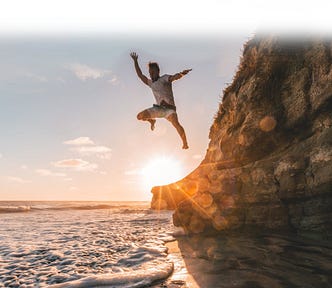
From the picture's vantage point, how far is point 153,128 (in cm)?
830

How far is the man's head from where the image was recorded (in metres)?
8.14

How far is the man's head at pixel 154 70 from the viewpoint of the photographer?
8.14m

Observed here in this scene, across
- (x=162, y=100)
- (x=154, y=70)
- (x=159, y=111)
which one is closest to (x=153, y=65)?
(x=154, y=70)

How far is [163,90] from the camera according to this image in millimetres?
7836

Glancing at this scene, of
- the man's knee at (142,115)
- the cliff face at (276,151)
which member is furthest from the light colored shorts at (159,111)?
the cliff face at (276,151)

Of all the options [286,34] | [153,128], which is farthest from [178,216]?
[286,34]

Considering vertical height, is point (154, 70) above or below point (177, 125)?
above

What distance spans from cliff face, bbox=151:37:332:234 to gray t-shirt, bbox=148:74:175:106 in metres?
2.71

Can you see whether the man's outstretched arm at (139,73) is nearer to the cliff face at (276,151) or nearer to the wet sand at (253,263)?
the cliff face at (276,151)

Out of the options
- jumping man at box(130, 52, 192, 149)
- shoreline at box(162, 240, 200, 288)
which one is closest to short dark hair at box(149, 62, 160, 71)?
jumping man at box(130, 52, 192, 149)

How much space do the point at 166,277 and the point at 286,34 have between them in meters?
7.89

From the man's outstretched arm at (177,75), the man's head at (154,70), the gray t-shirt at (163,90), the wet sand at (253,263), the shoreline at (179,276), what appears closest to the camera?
the wet sand at (253,263)

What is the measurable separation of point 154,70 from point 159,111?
58.4 inches

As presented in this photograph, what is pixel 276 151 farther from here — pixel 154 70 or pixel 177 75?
pixel 154 70
